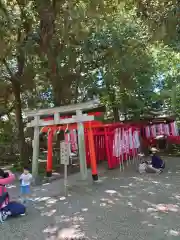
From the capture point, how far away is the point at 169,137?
1478 cm

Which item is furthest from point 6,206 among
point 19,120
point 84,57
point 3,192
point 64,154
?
point 19,120

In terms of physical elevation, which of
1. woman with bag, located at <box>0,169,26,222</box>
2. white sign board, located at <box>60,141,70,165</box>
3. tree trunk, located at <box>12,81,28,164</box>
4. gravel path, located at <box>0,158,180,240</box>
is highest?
tree trunk, located at <box>12,81,28,164</box>

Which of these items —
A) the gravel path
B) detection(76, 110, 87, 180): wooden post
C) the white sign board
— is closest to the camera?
the gravel path

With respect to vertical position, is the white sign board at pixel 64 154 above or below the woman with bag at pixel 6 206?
above

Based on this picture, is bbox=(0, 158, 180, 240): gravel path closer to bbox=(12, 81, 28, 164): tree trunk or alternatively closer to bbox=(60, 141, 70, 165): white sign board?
bbox=(60, 141, 70, 165): white sign board

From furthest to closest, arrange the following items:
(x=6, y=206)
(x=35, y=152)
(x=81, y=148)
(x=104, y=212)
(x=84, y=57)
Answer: (x=84, y=57), (x=35, y=152), (x=81, y=148), (x=104, y=212), (x=6, y=206)

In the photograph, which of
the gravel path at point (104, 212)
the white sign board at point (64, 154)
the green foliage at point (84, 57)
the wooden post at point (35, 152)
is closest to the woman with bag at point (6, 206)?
the gravel path at point (104, 212)

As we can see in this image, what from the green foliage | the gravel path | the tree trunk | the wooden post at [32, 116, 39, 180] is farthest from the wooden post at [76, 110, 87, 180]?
the tree trunk

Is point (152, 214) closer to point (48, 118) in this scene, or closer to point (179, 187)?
point (179, 187)

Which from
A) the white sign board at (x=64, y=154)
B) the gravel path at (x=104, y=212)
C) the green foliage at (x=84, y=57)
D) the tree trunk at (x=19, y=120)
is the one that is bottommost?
the gravel path at (x=104, y=212)

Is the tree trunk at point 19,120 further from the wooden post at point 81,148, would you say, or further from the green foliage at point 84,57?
the wooden post at point 81,148

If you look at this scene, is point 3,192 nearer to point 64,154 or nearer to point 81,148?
point 64,154

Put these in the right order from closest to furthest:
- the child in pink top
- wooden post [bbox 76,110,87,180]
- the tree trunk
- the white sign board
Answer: the child in pink top < the white sign board < wooden post [bbox 76,110,87,180] < the tree trunk

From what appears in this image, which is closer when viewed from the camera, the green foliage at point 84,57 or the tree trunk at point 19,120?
the green foliage at point 84,57
